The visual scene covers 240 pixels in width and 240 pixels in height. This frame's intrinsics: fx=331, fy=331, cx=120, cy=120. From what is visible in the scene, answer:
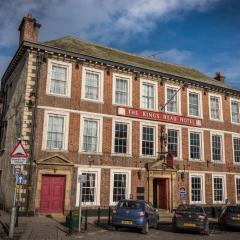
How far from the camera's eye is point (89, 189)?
21641 mm

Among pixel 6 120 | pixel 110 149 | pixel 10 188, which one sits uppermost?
pixel 6 120

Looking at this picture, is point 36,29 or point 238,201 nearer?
point 36,29

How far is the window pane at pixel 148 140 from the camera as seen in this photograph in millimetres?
24312

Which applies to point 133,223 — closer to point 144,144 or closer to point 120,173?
point 120,173

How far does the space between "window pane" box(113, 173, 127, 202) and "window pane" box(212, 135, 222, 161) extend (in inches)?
346

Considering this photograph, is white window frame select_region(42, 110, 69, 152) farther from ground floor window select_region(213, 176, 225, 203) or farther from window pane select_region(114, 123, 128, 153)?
ground floor window select_region(213, 176, 225, 203)

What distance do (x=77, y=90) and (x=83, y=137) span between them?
10.5 ft

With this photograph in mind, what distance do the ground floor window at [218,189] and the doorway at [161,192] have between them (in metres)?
4.54

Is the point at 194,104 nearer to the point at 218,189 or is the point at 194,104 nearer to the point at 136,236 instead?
the point at 218,189

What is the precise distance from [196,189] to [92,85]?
37.8 ft

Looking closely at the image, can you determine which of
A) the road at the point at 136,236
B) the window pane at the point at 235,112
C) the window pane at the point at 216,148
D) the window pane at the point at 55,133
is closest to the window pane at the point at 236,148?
the window pane at the point at 235,112

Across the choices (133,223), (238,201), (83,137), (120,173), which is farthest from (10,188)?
(238,201)

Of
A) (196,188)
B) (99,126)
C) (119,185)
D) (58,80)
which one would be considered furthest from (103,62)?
(196,188)

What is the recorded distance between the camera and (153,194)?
2558 centimetres
